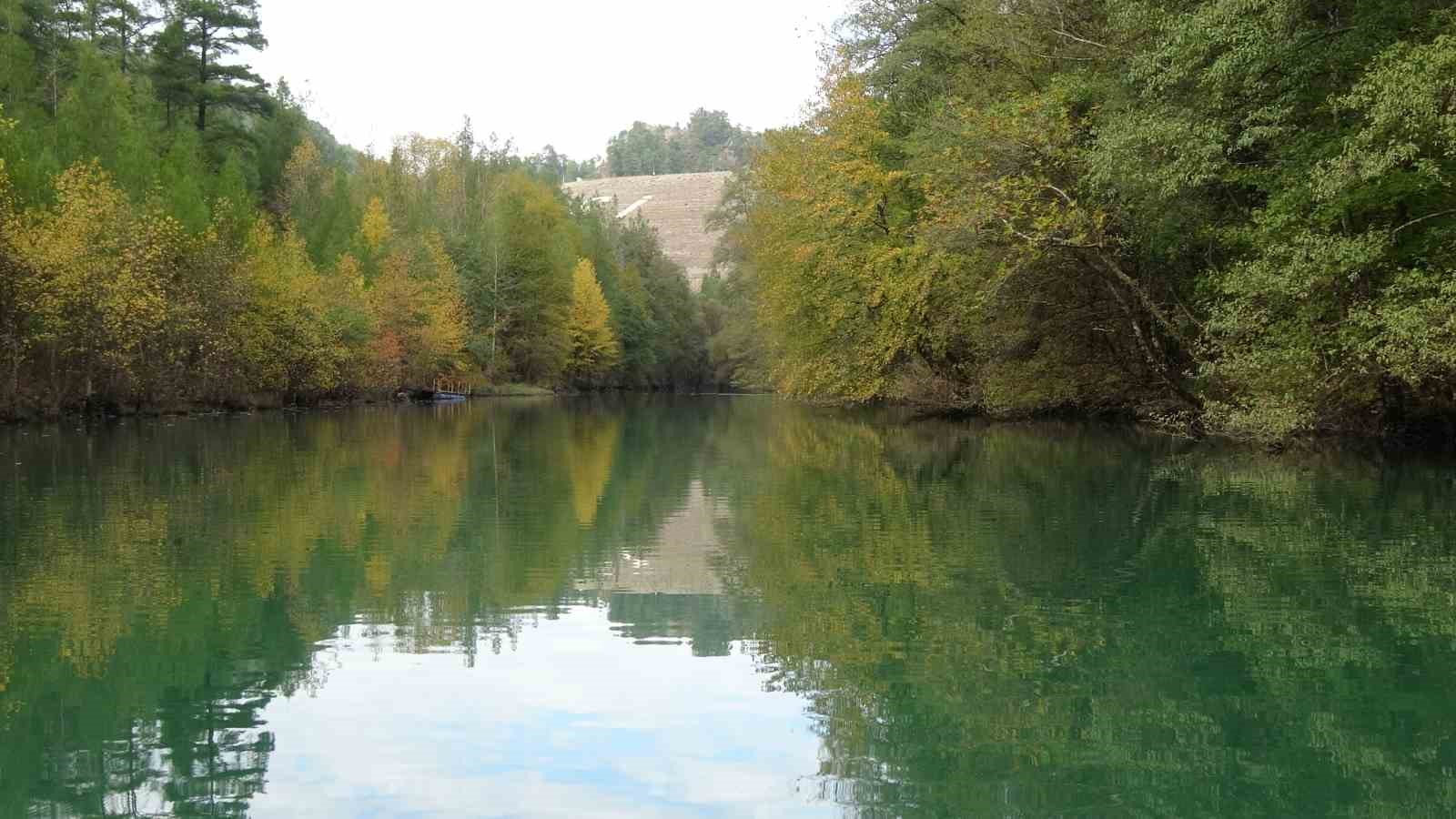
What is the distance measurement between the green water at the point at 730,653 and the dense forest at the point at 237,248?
24.2 m

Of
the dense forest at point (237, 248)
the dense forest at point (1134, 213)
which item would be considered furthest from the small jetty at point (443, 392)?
the dense forest at point (1134, 213)

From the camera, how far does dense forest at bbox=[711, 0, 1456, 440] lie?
70.2ft

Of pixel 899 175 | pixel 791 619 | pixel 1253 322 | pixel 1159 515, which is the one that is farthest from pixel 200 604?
pixel 899 175

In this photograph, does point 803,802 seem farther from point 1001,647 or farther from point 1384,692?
point 1384,692

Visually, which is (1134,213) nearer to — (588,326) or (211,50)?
(211,50)

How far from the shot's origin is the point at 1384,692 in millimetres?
7742

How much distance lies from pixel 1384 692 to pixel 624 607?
541 centimetres

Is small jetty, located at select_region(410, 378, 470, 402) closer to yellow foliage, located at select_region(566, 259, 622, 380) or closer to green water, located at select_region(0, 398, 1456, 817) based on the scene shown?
yellow foliage, located at select_region(566, 259, 622, 380)

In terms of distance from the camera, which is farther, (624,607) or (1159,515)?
(1159,515)

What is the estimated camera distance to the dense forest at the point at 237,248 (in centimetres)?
4031

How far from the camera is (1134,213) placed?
91.2 feet

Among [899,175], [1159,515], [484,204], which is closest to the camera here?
[1159,515]

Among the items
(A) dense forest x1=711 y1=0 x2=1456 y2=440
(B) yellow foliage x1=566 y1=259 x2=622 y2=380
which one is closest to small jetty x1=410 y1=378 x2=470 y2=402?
(B) yellow foliage x1=566 y1=259 x2=622 y2=380

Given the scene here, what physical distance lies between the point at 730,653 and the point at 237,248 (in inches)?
1865
